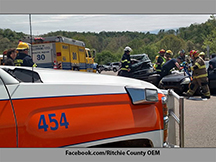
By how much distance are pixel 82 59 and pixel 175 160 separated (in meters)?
3.87

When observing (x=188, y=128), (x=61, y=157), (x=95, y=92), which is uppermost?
(x=95, y=92)

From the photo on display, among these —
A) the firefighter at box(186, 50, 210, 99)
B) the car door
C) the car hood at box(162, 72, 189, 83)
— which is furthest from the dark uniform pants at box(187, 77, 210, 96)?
the car door

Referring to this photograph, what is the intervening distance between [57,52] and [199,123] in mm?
3678

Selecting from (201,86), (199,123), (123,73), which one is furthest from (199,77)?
(199,123)

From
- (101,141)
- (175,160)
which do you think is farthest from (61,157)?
(175,160)

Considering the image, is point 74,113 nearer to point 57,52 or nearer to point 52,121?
point 52,121

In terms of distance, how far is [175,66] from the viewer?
1094cm

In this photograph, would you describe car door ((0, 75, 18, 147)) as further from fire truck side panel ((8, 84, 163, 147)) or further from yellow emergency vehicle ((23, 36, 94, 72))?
yellow emergency vehicle ((23, 36, 94, 72))

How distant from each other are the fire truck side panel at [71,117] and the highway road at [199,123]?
2.19 m

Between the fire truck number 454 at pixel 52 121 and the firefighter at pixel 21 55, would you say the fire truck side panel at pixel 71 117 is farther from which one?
the firefighter at pixel 21 55

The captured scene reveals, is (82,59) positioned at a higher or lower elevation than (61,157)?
higher

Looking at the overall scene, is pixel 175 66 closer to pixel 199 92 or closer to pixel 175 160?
pixel 199 92

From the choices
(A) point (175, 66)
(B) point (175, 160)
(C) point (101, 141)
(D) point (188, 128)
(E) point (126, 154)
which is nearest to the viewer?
(C) point (101, 141)

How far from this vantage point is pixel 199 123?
20.6 feet
